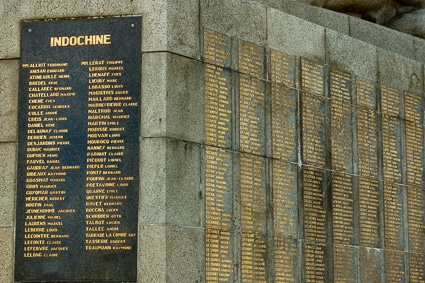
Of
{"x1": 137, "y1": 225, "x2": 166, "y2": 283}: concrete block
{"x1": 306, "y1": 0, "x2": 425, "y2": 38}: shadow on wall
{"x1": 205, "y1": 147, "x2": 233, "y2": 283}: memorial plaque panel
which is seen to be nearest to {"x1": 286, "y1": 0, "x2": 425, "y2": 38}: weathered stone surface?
{"x1": 306, "y1": 0, "x2": 425, "y2": 38}: shadow on wall

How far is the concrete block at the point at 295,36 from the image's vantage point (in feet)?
59.8

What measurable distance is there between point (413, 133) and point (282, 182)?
149 inches

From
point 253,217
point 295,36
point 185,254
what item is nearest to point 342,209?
point 253,217

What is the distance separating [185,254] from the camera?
16000 mm

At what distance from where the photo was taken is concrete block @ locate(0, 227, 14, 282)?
1617 centimetres

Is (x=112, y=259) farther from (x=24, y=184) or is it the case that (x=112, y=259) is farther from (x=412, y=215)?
(x=412, y=215)

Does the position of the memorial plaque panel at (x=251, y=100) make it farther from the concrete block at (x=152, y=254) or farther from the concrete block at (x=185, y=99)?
the concrete block at (x=152, y=254)

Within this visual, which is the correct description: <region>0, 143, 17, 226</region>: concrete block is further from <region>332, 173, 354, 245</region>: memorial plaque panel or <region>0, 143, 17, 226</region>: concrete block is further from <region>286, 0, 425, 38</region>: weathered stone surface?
<region>286, 0, 425, 38</region>: weathered stone surface

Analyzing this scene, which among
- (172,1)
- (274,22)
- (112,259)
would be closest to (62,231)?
(112,259)

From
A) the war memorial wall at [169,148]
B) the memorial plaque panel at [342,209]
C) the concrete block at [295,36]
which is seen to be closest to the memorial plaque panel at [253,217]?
the war memorial wall at [169,148]

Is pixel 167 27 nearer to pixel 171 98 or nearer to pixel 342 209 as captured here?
pixel 171 98

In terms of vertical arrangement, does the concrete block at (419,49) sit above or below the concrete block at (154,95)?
above

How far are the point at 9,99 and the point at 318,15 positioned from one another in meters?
6.02

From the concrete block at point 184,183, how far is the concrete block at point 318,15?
4127 millimetres
